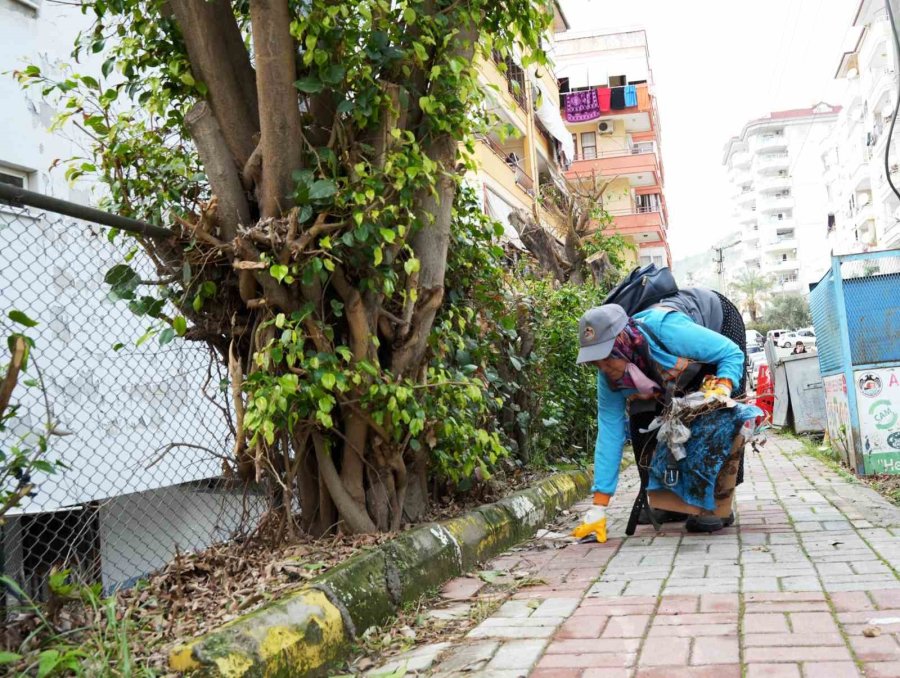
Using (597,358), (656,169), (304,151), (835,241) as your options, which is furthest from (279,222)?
(835,241)

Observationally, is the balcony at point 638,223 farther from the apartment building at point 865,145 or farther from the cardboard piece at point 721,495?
the cardboard piece at point 721,495

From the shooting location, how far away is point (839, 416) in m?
9.52

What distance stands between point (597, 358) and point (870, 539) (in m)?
1.85

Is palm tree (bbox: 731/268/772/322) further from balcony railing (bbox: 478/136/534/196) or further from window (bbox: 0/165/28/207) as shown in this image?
window (bbox: 0/165/28/207)

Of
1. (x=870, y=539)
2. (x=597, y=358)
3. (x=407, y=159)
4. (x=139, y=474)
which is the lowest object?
(x=870, y=539)

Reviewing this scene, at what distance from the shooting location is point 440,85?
485cm

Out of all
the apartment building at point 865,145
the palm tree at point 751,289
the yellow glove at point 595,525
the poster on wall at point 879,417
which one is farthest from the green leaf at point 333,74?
the palm tree at point 751,289

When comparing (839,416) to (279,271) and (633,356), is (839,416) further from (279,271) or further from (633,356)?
(279,271)

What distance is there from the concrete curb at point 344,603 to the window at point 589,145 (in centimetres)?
4286

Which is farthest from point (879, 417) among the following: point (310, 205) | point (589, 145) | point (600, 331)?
point (589, 145)

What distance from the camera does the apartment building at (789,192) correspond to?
10588 centimetres

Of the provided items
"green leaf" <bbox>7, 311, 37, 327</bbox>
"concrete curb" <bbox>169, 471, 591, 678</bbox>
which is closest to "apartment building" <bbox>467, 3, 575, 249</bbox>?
"concrete curb" <bbox>169, 471, 591, 678</bbox>

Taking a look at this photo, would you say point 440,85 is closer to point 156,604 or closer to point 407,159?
point 407,159

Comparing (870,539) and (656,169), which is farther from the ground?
(656,169)
